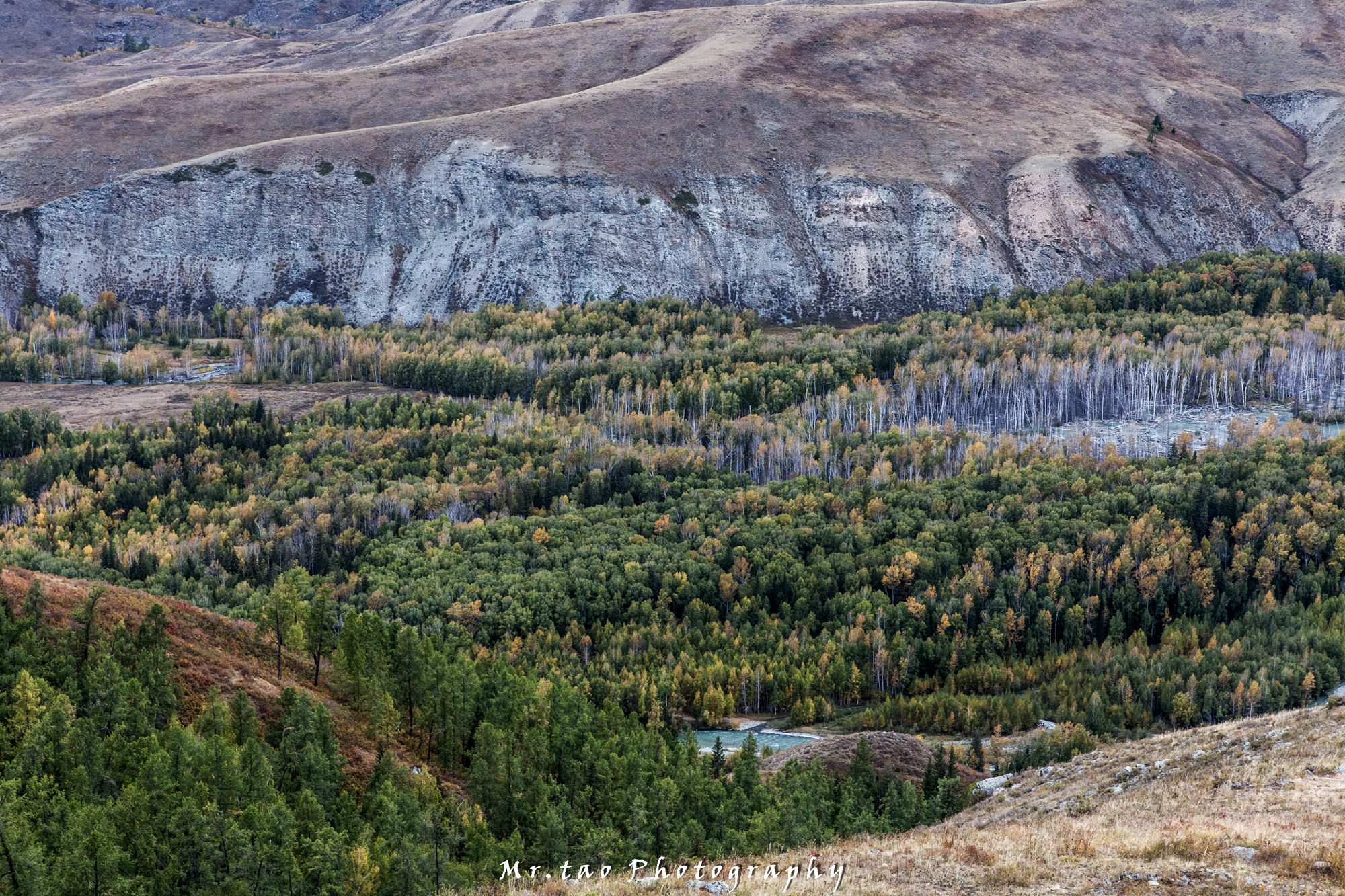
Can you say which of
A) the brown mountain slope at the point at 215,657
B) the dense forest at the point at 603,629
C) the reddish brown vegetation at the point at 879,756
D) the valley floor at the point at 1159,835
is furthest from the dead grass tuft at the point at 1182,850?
the reddish brown vegetation at the point at 879,756

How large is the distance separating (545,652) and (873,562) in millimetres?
48456

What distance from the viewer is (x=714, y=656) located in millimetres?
133250

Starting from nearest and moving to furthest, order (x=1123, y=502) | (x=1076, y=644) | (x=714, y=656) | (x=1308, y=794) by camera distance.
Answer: (x=1308, y=794), (x=714, y=656), (x=1076, y=644), (x=1123, y=502)

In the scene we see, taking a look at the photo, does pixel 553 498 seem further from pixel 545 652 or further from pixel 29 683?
pixel 29 683

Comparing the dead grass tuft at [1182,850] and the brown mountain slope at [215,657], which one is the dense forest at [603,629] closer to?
the brown mountain slope at [215,657]

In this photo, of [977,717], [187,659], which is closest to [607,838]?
[187,659]

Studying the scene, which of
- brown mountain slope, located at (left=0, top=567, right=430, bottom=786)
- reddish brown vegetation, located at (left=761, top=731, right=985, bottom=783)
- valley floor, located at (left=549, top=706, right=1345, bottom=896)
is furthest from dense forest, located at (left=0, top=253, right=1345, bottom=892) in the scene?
valley floor, located at (left=549, top=706, right=1345, bottom=896)

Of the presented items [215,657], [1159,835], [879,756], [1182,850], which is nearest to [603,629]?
[879,756]

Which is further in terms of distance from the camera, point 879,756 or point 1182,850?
point 879,756

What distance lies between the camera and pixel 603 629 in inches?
5748

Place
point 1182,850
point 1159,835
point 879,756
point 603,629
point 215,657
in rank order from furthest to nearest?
point 603,629 → point 879,756 → point 215,657 → point 1159,835 → point 1182,850

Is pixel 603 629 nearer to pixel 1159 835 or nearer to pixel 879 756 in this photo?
pixel 879 756

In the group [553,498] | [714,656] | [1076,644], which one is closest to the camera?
[714,656]

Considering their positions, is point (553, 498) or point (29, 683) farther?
point (553, 498)
